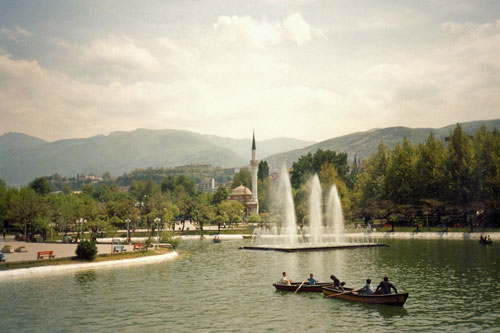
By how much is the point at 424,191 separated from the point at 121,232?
2400 inches

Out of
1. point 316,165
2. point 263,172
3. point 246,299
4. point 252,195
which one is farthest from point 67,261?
point 263,172

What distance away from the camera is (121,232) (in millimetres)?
92125

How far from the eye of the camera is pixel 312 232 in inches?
3049

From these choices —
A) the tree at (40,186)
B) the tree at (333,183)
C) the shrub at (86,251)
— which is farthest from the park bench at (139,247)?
the tree at (40,186)

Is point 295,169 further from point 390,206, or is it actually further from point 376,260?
point 376,260

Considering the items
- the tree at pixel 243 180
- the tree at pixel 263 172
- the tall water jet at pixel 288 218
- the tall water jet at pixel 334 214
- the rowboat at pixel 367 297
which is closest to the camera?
the rowboat at pixel 367 297

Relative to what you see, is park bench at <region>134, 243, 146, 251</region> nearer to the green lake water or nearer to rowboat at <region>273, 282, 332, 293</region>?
the green lake water

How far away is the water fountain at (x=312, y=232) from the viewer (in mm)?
61594

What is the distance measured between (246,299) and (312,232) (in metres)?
50.0

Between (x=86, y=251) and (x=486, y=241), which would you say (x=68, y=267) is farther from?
(x=486, y=241)

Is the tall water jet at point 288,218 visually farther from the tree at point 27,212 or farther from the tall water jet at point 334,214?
the tree at point 27,212

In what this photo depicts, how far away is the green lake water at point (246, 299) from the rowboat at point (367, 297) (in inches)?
16.9

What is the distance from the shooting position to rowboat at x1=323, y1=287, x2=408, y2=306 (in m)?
25.8

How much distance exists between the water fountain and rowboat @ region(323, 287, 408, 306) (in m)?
29.2
